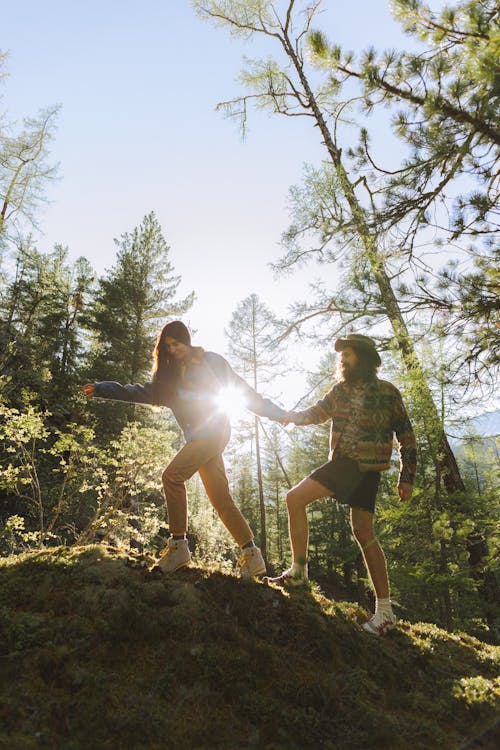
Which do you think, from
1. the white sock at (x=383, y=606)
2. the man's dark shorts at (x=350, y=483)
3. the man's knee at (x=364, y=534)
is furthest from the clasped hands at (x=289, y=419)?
the white sock at (x=383, y=606)

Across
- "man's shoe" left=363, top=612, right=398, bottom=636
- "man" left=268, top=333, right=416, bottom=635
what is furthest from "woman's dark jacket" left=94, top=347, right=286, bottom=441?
"man's shoe" left=363, top=612, right=398, bottom=636

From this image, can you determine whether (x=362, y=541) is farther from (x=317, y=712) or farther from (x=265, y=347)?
(x=265, y=347)

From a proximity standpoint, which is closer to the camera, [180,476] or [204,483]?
[180,476]

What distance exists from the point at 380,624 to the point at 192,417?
2522mm

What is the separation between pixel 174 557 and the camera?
3.47m

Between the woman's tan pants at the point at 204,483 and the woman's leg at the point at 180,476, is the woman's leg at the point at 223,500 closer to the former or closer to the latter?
the woman's tan pants at the point at 204,483

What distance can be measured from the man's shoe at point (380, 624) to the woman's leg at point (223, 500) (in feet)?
4.22

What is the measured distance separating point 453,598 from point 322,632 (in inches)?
272

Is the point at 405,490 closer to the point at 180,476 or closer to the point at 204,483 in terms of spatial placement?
the point at 204,483

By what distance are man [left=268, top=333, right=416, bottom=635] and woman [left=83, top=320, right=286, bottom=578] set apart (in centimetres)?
46

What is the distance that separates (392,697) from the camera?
8.61 feet

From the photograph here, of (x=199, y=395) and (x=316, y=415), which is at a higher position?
(x=199, y=395)

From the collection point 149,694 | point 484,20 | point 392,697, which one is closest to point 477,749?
point 392,697

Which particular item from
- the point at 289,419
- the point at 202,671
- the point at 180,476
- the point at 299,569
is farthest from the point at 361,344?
the point at 202,671
